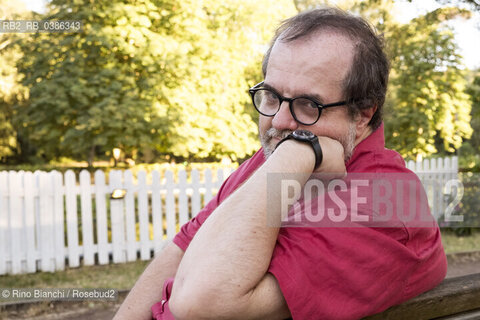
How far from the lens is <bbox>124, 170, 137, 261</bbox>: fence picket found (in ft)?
23.9

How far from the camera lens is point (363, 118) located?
1.42m

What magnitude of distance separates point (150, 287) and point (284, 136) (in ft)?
Answer: 2.55

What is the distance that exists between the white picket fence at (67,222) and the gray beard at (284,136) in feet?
19.5

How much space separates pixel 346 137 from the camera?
1.33m

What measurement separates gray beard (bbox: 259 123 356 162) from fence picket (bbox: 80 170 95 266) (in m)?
6.06

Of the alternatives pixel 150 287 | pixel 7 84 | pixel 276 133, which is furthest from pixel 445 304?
pixel 7 84

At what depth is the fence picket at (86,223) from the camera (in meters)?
7.02

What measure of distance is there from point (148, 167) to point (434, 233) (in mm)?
14645

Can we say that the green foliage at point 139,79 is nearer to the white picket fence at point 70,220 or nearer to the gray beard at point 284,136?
the white picket fence at point 70,220

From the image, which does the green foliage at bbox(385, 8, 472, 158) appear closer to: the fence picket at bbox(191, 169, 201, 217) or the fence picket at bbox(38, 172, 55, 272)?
the fence picket at bbox(191, 169, 201, 217)

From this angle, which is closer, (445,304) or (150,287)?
(445,304)

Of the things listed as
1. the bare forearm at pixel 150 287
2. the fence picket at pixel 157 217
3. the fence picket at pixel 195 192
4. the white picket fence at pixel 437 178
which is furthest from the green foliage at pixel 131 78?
the bare forearm at pixel 150 287

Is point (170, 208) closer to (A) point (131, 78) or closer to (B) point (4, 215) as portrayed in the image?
(B) point (4, 215)

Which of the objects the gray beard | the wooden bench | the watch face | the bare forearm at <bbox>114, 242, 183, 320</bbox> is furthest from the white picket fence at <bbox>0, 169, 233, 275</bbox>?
the wooden bench
